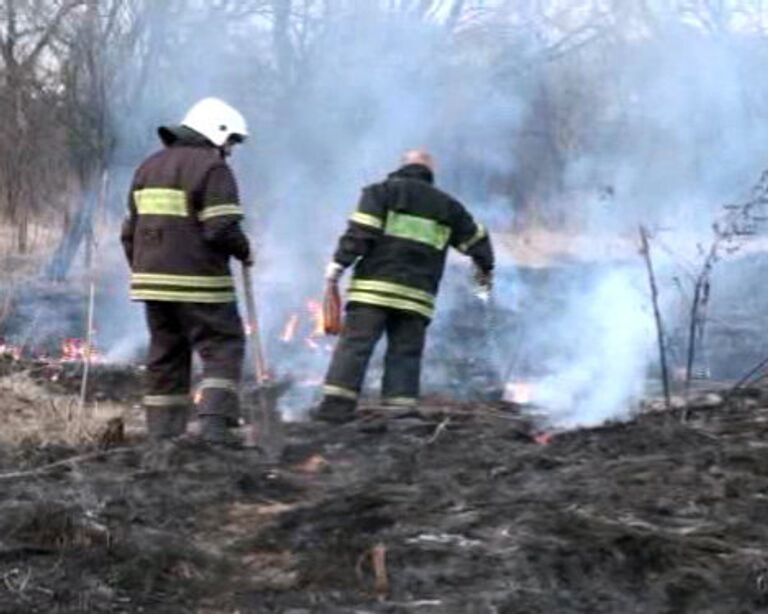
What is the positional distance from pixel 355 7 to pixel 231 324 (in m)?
7.84

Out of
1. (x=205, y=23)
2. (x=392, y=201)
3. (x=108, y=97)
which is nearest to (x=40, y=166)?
(x=108, y=97)

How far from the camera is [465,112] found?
13109 mm

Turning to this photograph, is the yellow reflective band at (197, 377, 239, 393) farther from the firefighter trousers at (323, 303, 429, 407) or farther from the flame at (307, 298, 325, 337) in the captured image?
the flame at (307, 298, 325, 337)

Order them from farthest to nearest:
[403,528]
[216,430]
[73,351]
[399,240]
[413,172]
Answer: [73,351], [413,172], [399,240], [216,430], [403,528]

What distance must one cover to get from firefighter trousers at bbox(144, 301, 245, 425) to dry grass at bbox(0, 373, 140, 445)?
1.19 ft

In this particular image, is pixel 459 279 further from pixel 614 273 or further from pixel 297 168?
Result: pixel 614 273

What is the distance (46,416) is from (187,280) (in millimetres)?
1011

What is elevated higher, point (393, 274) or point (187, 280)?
point (393, 274)

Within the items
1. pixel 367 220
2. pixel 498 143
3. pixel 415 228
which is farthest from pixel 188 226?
pixel 498 143

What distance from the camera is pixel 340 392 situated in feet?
25.3

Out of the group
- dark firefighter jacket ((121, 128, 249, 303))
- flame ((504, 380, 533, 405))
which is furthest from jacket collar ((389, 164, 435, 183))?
flame ((504, 380, 533, 405))

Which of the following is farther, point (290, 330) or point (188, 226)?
point (290, 330)

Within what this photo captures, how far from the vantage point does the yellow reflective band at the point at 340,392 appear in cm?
769

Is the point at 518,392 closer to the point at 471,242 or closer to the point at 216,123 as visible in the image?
the point at 471,242
